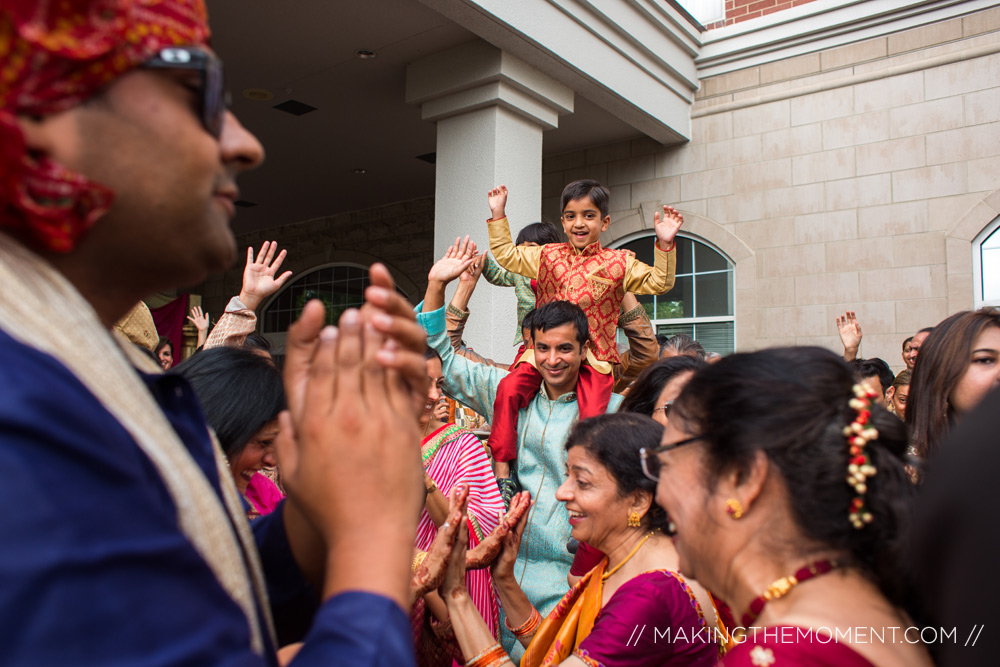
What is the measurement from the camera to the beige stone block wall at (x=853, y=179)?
265 inches

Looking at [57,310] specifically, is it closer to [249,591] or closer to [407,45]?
[249,591]

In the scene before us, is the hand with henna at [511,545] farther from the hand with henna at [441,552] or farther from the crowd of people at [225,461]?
the crowd of people at [225,461]

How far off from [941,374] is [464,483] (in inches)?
72.3

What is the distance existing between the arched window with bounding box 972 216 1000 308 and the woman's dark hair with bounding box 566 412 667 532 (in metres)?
5.97

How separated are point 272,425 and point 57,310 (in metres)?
1.54

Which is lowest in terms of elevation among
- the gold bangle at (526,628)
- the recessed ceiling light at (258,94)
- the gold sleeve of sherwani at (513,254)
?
the gold bangle at (526,628)

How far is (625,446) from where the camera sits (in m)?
2.24

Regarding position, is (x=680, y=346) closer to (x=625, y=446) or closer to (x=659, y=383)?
(x=659, y=383)

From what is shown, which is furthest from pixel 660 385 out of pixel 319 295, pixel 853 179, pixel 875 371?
pixel 319 295

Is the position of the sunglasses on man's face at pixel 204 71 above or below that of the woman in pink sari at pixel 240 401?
above

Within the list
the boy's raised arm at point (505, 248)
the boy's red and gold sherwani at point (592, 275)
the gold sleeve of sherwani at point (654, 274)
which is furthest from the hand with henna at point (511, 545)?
the boy's raised arm at point (505, 248)

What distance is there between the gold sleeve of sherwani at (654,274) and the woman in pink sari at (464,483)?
1.66 m

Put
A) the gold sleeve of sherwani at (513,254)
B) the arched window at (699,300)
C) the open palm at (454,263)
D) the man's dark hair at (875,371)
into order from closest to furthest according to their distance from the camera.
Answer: the open palm at (454,263) → the gold sleeve of sherwani at (513,254) → the man's dark hair at (875,371) → the arched window at (699,300)

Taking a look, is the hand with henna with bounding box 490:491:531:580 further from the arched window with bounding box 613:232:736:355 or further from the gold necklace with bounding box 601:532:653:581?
the arched window with bounding box 613:232:736:355
